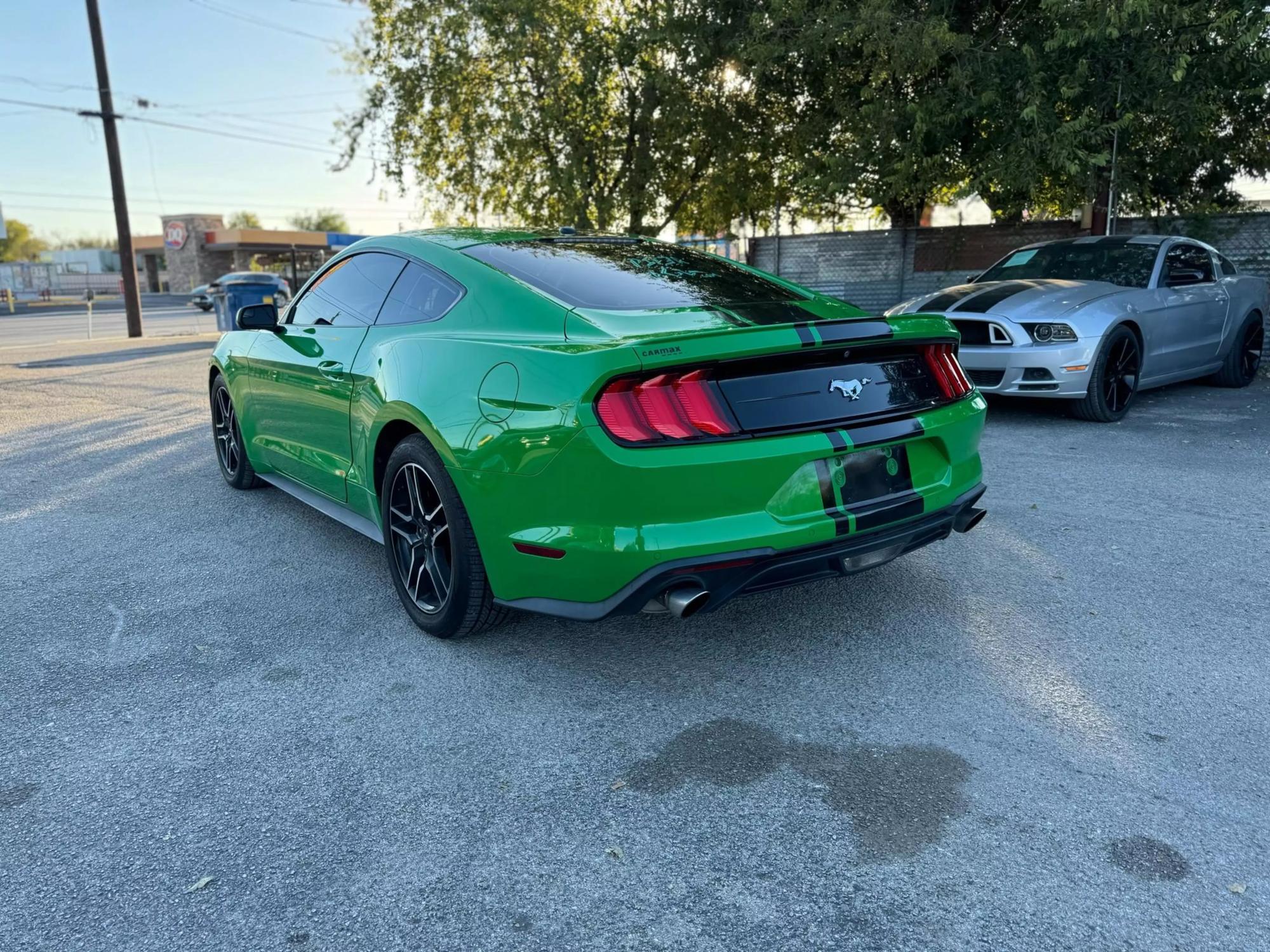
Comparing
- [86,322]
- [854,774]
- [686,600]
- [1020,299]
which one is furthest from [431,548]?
[86,322]

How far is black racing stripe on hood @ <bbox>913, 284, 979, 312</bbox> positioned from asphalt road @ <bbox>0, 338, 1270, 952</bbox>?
3421 millimetres

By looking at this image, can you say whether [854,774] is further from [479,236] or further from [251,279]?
[251,279]

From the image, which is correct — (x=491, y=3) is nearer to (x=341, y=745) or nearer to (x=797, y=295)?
(x=797, y=295)

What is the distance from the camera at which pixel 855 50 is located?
1134 centimetres

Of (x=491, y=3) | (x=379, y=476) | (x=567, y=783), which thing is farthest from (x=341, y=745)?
(x=491, y=3)

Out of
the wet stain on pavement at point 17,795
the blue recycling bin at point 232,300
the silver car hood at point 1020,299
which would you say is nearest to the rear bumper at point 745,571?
the wet stain on pavement at point 17,795

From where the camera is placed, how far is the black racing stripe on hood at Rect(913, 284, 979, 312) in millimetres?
7891

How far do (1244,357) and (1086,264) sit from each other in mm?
2501

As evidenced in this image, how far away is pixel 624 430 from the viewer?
9.29ft

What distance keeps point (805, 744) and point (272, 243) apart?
2480 inches

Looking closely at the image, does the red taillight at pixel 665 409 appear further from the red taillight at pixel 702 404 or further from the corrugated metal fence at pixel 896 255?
the corrugated metal fence at pixel 896 255

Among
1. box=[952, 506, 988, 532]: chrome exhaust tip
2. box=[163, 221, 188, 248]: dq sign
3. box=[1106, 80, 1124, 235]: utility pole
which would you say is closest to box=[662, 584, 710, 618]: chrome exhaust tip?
box=[952, 506, 988, 532]: chrome exhaust tip

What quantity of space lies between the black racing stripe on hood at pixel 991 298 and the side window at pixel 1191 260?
1313mm

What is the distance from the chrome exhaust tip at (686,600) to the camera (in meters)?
2.85
